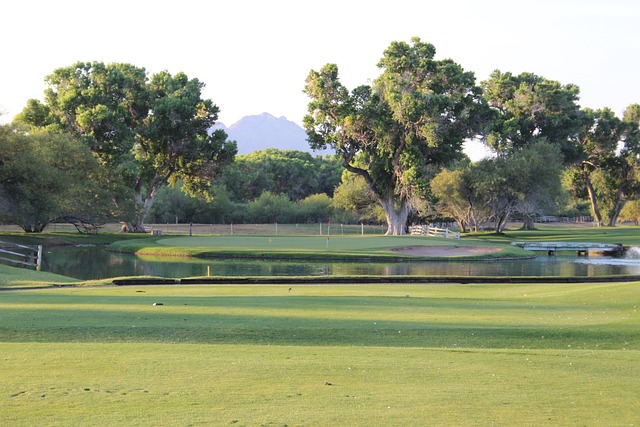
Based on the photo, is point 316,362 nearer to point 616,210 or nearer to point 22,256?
point 22,256

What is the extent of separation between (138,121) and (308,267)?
41204mm

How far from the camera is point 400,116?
225ft

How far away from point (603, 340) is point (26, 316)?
11220 millimetres

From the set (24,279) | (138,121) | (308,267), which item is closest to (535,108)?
(138,121)

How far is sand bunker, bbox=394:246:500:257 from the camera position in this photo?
165 ft

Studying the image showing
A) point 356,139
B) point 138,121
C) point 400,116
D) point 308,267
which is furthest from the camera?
point 138,121

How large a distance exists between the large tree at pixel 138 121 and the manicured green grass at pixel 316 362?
2144 inches

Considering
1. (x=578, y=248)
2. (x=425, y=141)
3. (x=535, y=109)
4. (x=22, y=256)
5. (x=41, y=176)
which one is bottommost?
(x=22, y=256)

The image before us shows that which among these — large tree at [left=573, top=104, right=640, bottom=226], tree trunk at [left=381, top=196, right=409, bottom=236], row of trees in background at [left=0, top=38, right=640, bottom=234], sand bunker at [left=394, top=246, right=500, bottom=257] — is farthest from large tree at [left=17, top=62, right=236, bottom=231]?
large tree at [left=573, top=104, right=640, bottom=226]

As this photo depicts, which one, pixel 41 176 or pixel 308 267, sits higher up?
pixel 41 176

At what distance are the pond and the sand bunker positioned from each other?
134 inches

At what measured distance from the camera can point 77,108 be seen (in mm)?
68875

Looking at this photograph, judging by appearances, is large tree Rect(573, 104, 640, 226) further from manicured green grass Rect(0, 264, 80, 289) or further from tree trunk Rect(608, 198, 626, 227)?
manicured green grass Rect(0, 264, 80, 289)

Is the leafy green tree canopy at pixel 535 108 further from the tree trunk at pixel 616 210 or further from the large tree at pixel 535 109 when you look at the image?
the tree trunk at pixel 616 210
